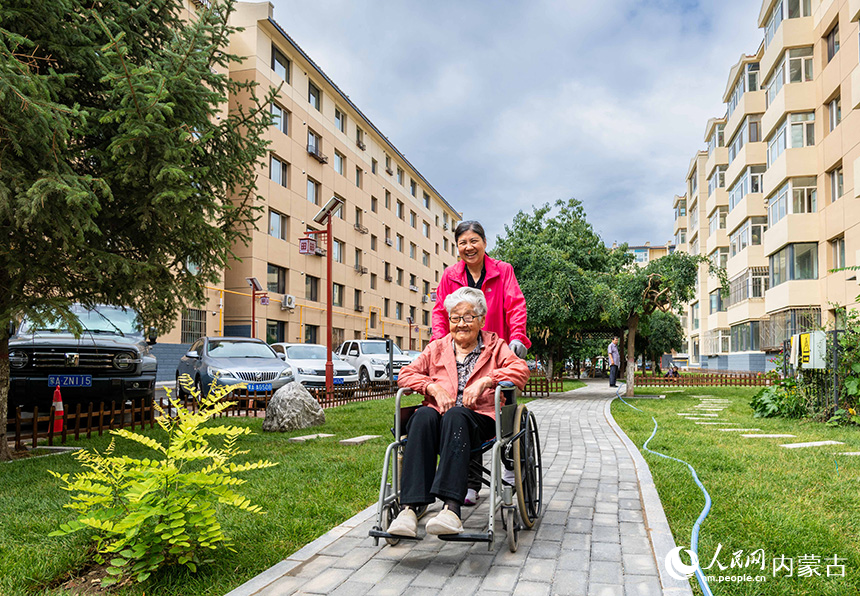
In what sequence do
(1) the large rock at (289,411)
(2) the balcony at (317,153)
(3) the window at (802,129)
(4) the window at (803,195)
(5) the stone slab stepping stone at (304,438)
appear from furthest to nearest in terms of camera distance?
1. (2) the balcony at (317,153)
2. (3) the window at (802,129)
3. (4) the window at (803,195)
4. (1) the large rock at (289,411)
5. (5) the stone slab stepping stone at (304,438)

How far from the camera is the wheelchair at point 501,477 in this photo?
11.2 feet

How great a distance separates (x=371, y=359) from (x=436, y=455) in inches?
685

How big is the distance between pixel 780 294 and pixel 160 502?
86.5 feet

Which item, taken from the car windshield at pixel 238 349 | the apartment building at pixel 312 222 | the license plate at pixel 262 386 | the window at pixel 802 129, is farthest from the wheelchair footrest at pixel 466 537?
the window at pixel 802 129

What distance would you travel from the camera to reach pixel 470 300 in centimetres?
418

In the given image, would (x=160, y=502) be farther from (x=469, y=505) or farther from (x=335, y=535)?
(x=469, y=505)

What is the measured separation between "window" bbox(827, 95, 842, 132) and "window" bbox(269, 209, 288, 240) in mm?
22620

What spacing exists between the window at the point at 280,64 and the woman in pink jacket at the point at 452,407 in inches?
1103

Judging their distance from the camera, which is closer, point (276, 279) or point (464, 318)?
point (464, 318)

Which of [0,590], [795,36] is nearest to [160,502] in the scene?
[0,590]

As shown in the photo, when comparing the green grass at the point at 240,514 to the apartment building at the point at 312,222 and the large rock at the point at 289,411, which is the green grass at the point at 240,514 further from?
the apartment building at the point at 312,222

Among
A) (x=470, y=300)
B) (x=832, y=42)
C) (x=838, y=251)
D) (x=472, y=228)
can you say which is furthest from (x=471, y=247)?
(x=832, y=42)

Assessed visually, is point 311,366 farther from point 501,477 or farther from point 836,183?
point 836,183

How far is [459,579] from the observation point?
3.15m
